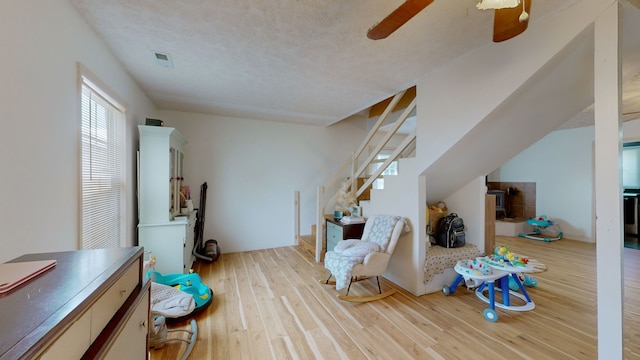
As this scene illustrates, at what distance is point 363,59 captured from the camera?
7.39 feet

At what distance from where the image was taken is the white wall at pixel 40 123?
1112 mm

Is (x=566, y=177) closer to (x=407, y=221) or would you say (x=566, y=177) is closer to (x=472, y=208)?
(x=472, y=208)

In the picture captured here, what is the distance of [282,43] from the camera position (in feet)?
6.54

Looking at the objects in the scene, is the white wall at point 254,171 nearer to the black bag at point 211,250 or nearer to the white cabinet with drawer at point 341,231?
the black bag at point 211,250

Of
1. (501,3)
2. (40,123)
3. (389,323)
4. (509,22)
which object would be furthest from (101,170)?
(509,22)

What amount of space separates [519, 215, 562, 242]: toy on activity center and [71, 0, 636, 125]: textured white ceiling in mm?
4787

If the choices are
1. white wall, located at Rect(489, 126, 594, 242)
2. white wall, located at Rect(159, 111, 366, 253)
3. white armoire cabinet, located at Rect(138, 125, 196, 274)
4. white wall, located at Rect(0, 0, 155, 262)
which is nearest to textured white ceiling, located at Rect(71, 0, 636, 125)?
white wall, located at Rect(0, 0, 155, 262)

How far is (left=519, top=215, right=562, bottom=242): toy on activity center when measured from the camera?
16.8ft

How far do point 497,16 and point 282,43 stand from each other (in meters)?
1.47

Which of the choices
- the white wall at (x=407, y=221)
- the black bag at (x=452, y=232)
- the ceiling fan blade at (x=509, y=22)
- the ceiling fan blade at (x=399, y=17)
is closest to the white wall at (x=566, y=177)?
the black bag at (x=452, y=232)

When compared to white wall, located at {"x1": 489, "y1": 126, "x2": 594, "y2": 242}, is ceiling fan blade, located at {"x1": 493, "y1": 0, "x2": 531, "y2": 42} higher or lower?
higher

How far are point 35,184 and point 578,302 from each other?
4.62 meters

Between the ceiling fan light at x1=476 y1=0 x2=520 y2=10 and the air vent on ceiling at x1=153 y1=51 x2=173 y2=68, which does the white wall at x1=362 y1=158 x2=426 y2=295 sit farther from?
the air vent on ceiling at x1=153 y1=51 x2=173 y2=68

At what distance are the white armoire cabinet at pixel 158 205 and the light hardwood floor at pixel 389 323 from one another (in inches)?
24.3
